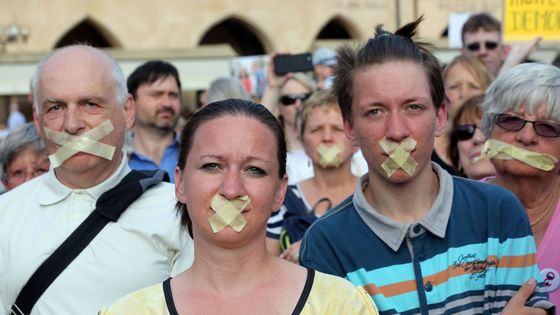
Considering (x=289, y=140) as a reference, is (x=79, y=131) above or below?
above

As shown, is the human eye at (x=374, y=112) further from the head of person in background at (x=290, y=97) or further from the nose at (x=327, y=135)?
the head of person in background at (x=290, y=97)

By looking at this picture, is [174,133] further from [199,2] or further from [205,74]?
[199,2]

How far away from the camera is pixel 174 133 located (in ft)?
27.1

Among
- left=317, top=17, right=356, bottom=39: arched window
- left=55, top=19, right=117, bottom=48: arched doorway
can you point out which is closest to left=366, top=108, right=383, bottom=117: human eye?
left=55, top=19, right=117, bottom=48: arched doorway

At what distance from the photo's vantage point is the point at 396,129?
3.54 metres

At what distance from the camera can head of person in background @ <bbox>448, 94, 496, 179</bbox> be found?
5.86 metres

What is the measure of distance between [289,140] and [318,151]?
171 cm

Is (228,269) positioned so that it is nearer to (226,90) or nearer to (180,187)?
(180,187)

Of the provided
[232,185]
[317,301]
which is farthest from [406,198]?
[232,185]

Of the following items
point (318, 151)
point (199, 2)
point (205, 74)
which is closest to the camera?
point (318, 151)

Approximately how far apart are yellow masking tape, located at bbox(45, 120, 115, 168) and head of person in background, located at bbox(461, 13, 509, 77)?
217 inches

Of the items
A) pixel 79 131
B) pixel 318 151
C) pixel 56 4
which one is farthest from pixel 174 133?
pixel 56 4

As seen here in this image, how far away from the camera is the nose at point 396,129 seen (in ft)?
11.6

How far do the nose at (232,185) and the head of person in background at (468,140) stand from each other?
9.60ft
